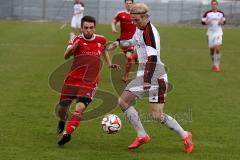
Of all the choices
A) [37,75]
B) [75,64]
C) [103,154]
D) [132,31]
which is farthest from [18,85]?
[103,154]

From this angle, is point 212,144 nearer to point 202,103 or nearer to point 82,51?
point 82,51

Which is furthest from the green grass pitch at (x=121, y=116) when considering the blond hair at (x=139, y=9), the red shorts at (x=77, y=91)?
the blond hair at (x=139, y=9)

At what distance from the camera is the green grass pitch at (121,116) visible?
9.66 metres

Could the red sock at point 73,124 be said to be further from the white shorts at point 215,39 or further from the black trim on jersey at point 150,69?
the white shorts at point 215,39

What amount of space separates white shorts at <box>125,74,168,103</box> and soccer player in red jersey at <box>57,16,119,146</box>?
745 mm

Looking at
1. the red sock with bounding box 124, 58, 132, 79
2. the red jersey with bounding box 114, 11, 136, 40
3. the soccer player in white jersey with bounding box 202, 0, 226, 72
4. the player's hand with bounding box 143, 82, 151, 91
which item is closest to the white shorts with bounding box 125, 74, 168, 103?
the player's hand with bounding box 143, 82, 151, 91

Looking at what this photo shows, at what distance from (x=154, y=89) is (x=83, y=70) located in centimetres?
161

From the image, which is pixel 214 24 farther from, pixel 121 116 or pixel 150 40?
pixel 150 40

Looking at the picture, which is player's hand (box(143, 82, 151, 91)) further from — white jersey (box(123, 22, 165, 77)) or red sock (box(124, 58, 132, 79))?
red sock (box(124, 58, 132, 79))

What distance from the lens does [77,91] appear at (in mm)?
10570

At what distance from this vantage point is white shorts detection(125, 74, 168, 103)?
9719 millimetres

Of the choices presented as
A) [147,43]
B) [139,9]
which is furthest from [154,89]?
[139,9]

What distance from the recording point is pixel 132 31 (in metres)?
17.9

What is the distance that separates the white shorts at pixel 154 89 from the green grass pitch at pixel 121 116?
2.90 ft
